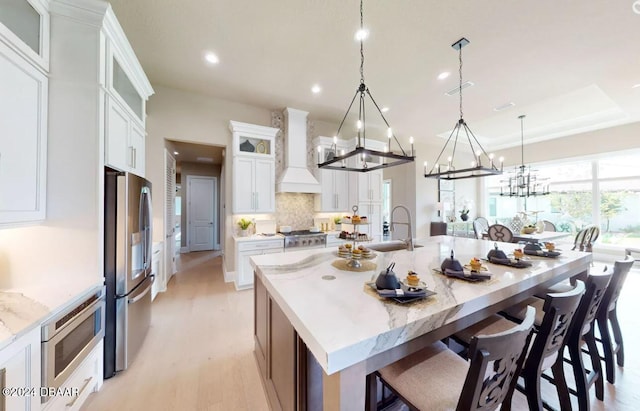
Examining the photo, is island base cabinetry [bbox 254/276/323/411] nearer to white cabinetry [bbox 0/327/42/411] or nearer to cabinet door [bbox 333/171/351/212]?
white cabinetry [bbox 0/327/42/411]

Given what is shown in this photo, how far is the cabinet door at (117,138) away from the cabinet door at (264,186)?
204 centimetres

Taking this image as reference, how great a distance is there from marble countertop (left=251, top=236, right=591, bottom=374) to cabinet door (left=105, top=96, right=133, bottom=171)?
154 centimetres

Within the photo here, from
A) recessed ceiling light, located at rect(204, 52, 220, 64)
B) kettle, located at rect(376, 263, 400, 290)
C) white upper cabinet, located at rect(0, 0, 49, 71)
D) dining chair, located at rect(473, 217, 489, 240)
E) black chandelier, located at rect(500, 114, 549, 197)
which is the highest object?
recessed ceiling light, located at rect(204, 52, 220, 64)

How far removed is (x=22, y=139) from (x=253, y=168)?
2826 millimetres

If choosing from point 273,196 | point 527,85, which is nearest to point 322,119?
point 273,196

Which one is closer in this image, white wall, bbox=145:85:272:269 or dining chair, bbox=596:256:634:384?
dining chair, bbox=596:256:634:384

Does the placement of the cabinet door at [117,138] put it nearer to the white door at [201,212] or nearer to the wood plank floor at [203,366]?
the wood plank floor at [203,366]

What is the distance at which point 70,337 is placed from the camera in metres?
1.52

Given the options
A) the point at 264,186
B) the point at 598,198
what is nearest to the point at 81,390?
the point at 264,186

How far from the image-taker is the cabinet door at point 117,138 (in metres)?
1.94

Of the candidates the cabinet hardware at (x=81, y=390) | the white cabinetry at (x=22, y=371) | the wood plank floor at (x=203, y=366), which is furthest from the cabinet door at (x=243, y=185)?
the white cabinetry at (x=22, y=371)

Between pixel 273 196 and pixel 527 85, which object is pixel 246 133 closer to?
pixel 273 196

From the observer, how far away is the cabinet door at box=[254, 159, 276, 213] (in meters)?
4.28

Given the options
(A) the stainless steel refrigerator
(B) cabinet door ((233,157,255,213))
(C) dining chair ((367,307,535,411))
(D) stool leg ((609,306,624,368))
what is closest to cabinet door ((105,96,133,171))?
(A) the stainless steel refrigerator
